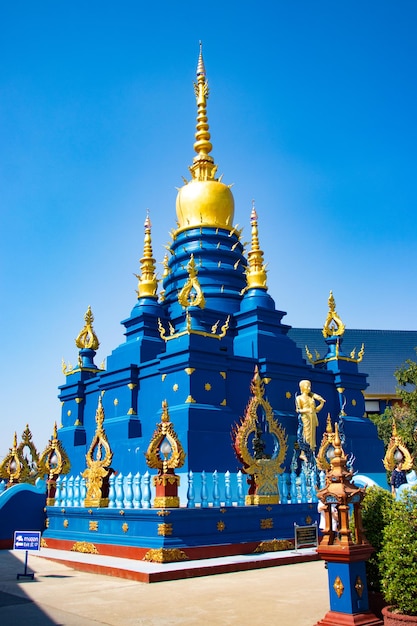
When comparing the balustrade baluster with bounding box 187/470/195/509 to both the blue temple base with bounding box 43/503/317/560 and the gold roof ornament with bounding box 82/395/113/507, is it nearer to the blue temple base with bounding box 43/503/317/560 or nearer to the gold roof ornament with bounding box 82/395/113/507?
the blue temple base with bounding box 43/503/317/560

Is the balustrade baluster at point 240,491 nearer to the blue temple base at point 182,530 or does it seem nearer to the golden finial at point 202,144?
the blue temple base at point 182,530

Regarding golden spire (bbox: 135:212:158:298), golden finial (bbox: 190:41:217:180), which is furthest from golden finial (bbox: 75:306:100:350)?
golden finial (bbox: 190:41:217:180)

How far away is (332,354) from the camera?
26453 millimetres

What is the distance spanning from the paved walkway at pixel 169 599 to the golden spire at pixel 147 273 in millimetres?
15840

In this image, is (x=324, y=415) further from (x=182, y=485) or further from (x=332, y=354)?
(x=182, y=485)

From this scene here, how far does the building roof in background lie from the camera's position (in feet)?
185

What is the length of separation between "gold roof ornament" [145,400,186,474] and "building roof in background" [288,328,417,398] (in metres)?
43.3

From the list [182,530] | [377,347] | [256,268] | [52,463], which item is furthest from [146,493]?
[377,347]

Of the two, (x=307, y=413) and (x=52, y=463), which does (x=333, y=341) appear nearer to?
(x=307, y=413)

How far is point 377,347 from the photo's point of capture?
60.5 m

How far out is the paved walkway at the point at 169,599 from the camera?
8656 millimetres

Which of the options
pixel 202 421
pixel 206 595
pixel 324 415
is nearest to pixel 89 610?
pixel 206 595

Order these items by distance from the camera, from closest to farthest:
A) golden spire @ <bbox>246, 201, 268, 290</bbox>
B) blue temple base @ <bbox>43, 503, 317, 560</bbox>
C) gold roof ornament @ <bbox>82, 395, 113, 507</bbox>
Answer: blue temple base @ <bbox>43, 503, 317, 560</bbox> < gold roof ornament @ <bbox>82, 395, 113, 507</bbox> < golden spire @ <bbox>246, 201, 268, 290</bbox>

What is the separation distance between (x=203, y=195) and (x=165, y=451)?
1757 cm
